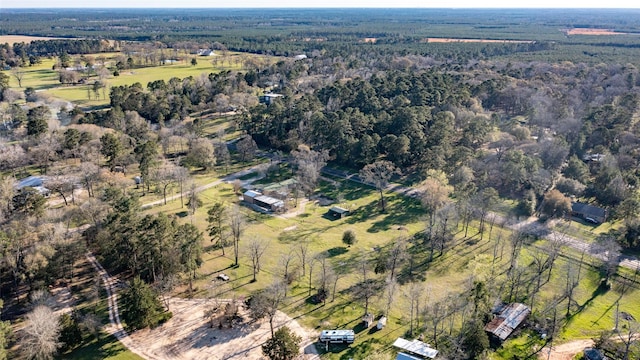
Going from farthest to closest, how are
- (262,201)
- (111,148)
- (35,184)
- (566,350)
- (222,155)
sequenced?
1. (222,155)
2. (111,148)
3. (35,184)
4. (262,201)
5. (566,350)

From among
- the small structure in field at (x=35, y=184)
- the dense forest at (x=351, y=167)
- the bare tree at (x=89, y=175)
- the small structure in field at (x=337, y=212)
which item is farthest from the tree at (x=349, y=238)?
the small structure in field at (x=35, y=184)

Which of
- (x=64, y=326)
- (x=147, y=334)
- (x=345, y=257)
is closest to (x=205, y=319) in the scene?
(x=147, y=334)

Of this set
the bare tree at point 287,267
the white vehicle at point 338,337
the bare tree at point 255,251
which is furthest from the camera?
the bare tree at point 255,251

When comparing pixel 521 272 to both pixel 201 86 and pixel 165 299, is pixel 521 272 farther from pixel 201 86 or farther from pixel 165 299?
pixel 201 86

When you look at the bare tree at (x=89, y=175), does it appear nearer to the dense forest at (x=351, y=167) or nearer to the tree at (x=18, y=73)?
the dense forest at (x=351, y=167)

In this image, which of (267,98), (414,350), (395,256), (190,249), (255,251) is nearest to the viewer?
(414,350)

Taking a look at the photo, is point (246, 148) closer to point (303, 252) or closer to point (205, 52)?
point (303, 252)

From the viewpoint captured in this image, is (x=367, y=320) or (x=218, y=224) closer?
(x=367, y=320)

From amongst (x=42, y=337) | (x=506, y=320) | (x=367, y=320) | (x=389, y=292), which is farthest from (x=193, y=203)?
(x=506, y=320)
